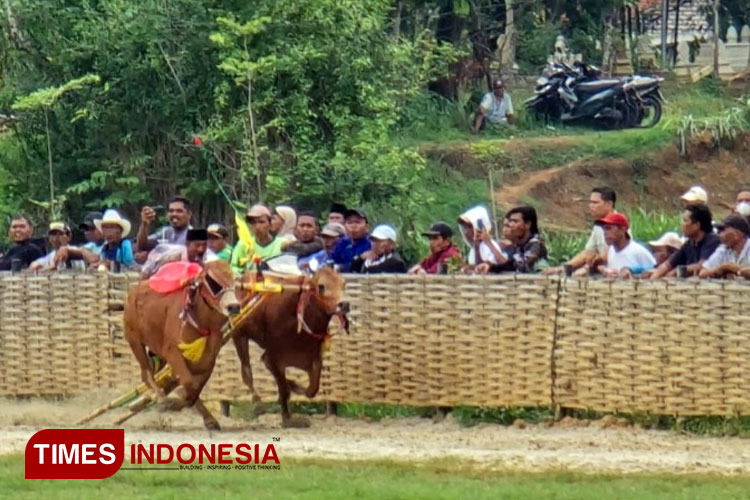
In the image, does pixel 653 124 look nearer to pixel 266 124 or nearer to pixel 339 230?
pixel 266 124

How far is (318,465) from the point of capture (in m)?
12.9

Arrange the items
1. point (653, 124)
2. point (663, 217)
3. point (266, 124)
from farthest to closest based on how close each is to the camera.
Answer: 1. point (653, 124)
2. point (663, 217)
3. point (266, 124)

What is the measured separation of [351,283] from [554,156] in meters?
17.1

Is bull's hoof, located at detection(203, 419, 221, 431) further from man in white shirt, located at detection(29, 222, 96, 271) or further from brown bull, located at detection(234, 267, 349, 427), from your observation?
man in white shirt, located at detection(29, 222, 96, 271)

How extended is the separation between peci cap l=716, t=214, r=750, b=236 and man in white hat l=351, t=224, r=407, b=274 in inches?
131

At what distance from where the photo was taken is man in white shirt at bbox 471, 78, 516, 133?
33.5 meters

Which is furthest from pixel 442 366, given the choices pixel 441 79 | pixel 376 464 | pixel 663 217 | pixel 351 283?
pixel 441 79

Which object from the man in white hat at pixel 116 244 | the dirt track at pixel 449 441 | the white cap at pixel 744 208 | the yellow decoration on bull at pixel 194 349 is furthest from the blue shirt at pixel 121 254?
the white cap at pixel 744 208

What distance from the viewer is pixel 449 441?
14.7 metres

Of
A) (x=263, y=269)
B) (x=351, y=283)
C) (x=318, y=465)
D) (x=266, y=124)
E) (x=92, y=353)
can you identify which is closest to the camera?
(x=318, y=465)

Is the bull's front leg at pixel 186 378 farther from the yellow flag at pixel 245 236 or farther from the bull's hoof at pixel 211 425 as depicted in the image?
the yellow flag at pixel 245 236

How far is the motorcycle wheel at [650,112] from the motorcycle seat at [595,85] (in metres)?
0.73

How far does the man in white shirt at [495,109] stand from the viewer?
33469 millimetres

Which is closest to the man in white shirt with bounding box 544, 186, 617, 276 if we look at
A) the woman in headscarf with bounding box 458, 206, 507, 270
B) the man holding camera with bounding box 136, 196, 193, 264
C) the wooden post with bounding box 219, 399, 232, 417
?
the woman in headscarf with bounding box 458, 206, 507, 270
